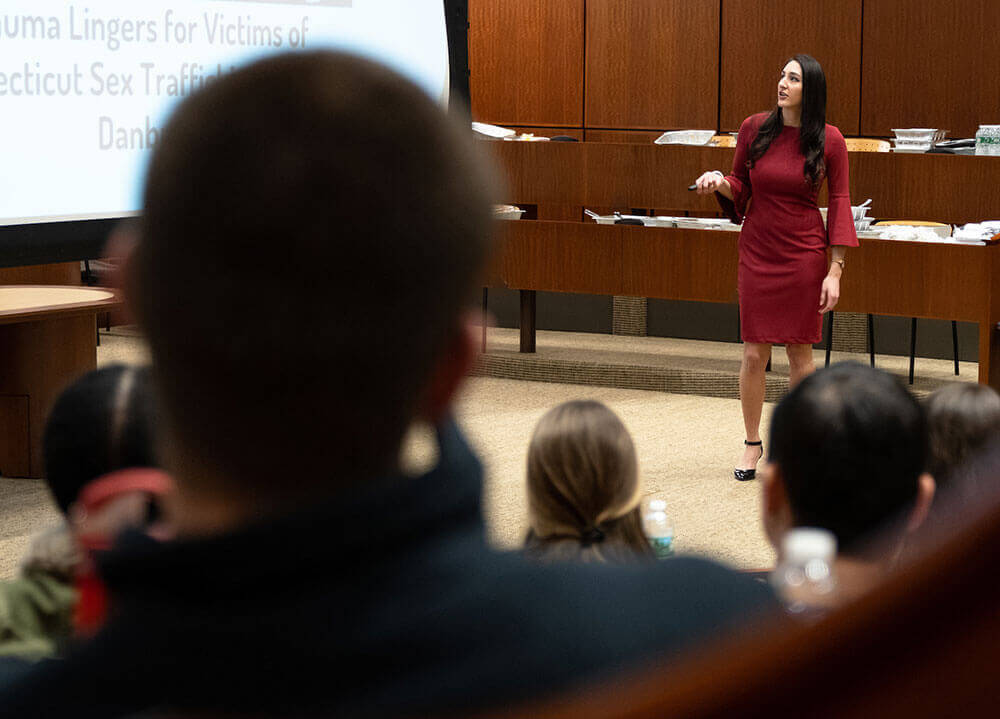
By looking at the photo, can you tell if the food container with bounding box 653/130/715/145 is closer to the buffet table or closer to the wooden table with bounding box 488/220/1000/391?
the buffet table

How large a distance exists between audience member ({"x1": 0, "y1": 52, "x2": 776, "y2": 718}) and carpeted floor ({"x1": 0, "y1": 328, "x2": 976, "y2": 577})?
95.4 inches

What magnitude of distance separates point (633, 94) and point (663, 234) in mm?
2658

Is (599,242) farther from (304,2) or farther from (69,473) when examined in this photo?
(69,473)

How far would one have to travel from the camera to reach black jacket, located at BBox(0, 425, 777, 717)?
0.29 meters

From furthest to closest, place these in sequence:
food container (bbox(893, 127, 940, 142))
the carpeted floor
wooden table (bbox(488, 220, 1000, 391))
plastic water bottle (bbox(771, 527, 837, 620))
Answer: food container (bbox(893, 127, 940, 142))
wooden table (bbox(488, 220, 1000, 391))
the carpeted floor
plastic water bottle (bbox(771, 527, 837, 620))

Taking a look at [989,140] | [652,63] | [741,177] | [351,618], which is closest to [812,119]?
[741,177]

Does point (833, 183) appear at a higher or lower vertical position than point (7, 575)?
Result: higher

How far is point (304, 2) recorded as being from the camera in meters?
3.44

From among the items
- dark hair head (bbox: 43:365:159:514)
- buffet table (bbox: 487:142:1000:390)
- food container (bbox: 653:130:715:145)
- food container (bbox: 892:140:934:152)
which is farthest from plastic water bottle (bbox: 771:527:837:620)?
food container (bbox: 653:130:715:145)

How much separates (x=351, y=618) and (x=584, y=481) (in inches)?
61.4

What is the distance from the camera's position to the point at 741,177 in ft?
15.0

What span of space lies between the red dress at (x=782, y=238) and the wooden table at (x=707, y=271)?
3.25ft

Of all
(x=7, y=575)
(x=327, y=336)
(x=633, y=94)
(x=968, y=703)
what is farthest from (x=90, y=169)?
(x=633, y=94)

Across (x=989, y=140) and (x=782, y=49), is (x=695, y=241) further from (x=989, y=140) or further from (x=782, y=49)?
(x=782, y=49)
